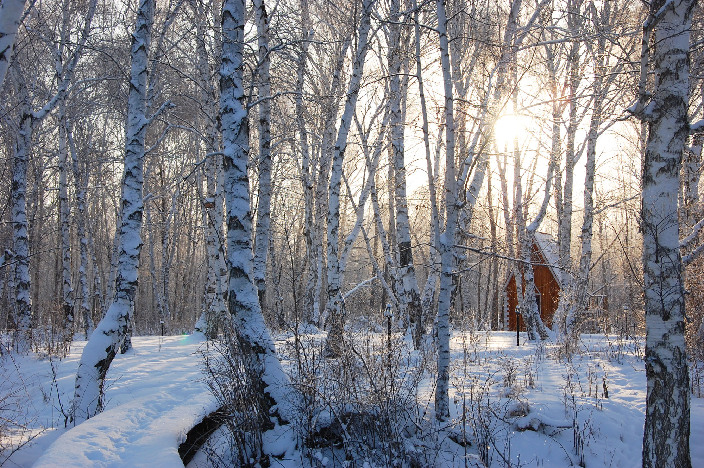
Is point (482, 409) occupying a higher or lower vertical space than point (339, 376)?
lower

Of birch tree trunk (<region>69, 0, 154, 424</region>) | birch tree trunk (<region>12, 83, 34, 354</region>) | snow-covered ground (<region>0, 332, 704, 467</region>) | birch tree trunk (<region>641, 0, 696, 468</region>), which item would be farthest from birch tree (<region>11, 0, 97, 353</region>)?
birch tree trunk (<region>641, 0, 696, 468</region>)

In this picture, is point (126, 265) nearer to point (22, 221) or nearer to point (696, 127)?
point (22, 221)

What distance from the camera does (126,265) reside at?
551 cm

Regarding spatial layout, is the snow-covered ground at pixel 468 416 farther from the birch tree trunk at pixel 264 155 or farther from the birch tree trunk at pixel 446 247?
the birch tree trunk at pixel 264 155

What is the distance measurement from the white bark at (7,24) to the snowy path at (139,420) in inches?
131

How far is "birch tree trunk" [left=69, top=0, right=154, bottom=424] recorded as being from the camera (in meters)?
4.91

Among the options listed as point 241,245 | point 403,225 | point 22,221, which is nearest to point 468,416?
point 241,245

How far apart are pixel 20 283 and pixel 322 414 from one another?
8.11m

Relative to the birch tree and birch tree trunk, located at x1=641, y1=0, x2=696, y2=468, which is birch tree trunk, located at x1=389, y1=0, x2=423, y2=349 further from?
the birch tree

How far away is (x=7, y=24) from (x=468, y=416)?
583cm

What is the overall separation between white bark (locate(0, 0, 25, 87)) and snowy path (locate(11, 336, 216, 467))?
3.32m

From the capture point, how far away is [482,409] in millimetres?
4914

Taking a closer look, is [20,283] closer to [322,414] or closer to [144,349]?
[144,349]

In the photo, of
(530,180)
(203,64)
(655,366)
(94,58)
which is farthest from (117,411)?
(94,58)
